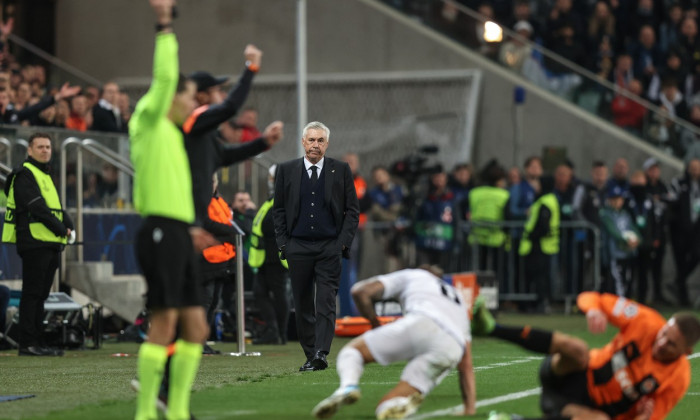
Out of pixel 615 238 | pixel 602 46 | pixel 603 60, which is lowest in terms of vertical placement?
pixel 615 238

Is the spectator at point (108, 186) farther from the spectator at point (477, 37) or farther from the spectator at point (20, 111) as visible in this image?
the spectator at point (477, 37)

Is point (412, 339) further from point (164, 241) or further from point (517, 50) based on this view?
point (517, 50)

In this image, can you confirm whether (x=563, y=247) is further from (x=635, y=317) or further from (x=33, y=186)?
(x=635, y=317)

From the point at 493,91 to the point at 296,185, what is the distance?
1468 cm

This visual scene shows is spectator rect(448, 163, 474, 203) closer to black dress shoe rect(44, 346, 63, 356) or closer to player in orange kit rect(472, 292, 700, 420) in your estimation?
black dress shoe rect(44, 346, 63, 356)

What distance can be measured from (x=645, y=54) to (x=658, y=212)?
466 centimetres

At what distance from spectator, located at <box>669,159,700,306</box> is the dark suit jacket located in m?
12.0

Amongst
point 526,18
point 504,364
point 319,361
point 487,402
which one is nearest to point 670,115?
point 526,18

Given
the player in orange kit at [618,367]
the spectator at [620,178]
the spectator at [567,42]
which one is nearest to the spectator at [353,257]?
the spectator at [620,178]

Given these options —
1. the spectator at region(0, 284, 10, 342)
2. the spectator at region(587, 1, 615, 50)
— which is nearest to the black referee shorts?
the spectator at region(0, 284, 10, 342)

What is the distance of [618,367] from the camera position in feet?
27.8

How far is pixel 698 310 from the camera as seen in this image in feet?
76.4

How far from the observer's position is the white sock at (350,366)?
854cm

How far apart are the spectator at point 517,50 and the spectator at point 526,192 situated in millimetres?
3990
